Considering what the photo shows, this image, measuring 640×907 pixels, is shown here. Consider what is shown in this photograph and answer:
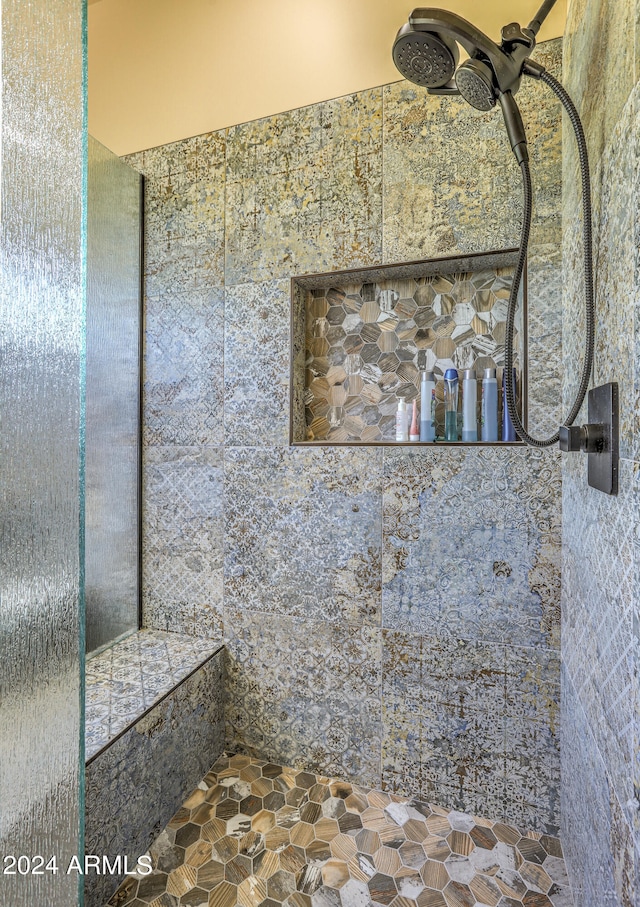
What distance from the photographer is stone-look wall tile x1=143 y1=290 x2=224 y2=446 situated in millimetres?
1591

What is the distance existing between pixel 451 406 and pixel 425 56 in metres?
0.82

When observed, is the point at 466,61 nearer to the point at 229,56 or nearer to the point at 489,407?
the point at 489,407

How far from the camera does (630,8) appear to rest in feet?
2.25

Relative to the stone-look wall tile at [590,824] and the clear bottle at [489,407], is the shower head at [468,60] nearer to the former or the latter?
the clear bottle at [489,407]

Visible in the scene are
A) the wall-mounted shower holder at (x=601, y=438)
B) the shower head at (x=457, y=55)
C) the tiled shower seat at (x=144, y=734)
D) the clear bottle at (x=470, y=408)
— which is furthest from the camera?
the clear bottle at (x=470, y=408)

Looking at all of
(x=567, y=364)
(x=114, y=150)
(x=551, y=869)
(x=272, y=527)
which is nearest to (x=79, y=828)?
(x=272, y=527)

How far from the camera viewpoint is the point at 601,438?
80cm

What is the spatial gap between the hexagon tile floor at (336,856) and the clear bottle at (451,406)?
107cm

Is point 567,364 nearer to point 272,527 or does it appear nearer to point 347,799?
point 272,527

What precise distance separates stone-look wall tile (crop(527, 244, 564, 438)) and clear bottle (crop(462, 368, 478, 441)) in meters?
0.15

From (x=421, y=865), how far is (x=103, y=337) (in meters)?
1.77

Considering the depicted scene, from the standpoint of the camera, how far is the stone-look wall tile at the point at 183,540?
5.26 feet

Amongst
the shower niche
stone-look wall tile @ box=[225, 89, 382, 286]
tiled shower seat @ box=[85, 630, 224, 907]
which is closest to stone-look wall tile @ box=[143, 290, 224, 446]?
stone-look wall tile @ box=[225, 89, 382, 286]

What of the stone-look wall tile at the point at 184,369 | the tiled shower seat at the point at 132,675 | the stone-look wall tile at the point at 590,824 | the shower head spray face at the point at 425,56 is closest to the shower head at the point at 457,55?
the shower head spray face at the point at 425,56
